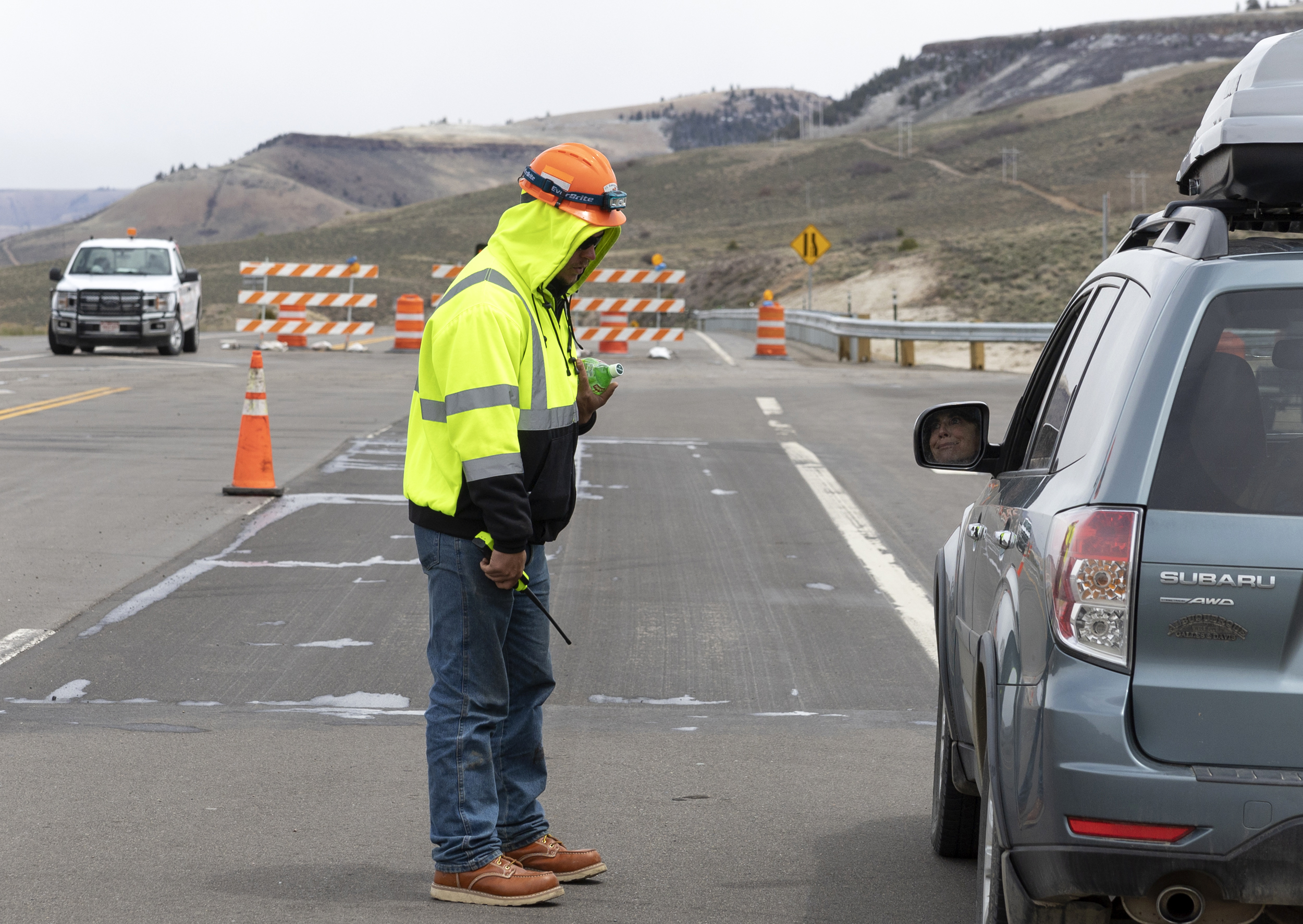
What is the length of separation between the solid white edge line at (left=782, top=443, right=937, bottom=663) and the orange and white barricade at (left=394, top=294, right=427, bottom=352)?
58.5ft

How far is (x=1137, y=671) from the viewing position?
2809 millimetres

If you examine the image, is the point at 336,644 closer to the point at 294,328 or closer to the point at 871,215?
the point at 294,328

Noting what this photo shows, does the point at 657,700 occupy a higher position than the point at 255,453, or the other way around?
the point at 255,453

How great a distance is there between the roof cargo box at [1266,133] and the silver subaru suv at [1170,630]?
0.58 ft

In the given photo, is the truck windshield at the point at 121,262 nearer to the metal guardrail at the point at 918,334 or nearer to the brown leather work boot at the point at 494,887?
the metal guardrail at the point at 918,334

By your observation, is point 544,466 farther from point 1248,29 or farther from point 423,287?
point 1248,29

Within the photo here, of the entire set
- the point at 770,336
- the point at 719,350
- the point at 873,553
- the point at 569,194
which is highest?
the point at 569,194

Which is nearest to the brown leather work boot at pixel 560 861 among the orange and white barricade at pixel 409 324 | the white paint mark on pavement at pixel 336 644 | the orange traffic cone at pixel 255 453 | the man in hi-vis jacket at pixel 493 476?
the man in hi-vis jacket at pixel 493 476

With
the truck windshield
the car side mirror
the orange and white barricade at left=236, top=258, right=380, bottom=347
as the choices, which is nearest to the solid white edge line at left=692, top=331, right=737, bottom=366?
the orange and white barricade at left=236, top=258, right=380, bottom=347

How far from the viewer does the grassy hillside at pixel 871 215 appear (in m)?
55.3

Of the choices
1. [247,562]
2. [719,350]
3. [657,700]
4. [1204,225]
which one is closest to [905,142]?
[719,350]

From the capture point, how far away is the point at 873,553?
987cm

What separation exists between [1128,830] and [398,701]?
13.3 ft

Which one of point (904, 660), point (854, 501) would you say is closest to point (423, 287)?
point (854, 501)
